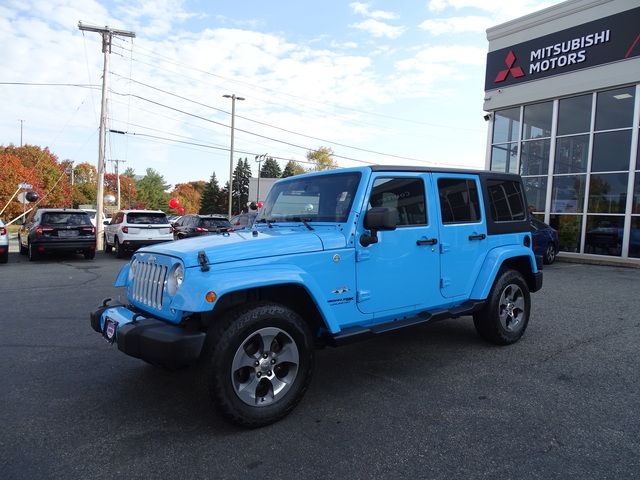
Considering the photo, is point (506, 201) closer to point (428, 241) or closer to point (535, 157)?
point (428, 241)

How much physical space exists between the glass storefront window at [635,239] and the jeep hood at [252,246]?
14.6 m

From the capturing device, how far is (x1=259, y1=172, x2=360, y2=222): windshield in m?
3.85

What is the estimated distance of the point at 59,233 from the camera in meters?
13.3

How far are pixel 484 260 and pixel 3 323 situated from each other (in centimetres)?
616

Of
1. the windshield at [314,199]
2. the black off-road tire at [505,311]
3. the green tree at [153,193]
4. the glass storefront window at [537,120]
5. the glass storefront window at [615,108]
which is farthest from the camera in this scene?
the green tree at [153,193]

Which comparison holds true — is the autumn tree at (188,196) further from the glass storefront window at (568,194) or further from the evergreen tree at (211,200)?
the glass storefront window at (568,194)

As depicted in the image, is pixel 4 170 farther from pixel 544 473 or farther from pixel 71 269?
pixel 544 473

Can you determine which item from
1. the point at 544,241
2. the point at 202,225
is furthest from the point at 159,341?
the point at 202,225

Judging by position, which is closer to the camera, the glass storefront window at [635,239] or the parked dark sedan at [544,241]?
the parked dark sedan at [544,241]

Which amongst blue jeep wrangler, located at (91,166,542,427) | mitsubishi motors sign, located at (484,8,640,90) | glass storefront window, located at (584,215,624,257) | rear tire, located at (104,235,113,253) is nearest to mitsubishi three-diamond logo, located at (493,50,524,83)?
mitsubishi motors sign, located at (484,8,640,90)

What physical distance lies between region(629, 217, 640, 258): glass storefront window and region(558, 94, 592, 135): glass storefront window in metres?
3.69

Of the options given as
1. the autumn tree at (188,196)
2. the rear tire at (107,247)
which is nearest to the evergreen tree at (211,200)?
the autumn tree at (188,196)

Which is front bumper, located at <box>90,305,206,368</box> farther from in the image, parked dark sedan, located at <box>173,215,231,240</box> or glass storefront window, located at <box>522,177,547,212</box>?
glass storefront window, located at <box>522,177,547,212</box>

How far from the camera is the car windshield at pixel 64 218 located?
13.5 m
